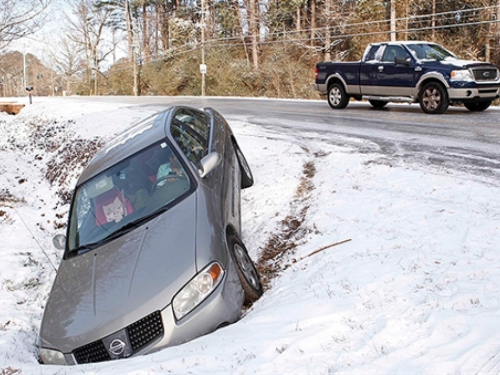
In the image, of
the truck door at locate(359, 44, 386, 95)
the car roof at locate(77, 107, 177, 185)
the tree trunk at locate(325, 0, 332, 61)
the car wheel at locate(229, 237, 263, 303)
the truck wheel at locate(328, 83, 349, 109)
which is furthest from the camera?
the tree trunk at locate(325, 0, 332, 61)

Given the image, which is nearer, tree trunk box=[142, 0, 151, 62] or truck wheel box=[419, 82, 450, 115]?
truck wheel box=[419, 82, 450, 115]

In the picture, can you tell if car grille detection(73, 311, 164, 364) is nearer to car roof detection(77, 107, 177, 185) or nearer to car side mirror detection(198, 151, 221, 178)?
car side mirror detection(198, 151, 221, 178)

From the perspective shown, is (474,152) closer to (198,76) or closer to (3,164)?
(3,164)

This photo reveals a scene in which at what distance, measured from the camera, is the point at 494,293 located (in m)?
3.82

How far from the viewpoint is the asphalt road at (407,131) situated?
308 inches

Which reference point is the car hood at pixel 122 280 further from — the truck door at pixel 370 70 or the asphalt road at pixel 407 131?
the truck door at pixel 370 70

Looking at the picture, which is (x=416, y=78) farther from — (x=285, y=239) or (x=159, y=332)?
(x=159, y=332)

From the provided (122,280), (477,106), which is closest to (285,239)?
(122,280)

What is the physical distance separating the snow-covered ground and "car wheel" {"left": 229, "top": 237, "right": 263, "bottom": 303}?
0.13m

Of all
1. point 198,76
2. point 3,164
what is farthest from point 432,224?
point 198,76

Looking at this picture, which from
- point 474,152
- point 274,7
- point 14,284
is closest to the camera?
point 14,284

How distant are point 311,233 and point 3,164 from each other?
10.9 m

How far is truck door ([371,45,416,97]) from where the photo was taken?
1366 cm

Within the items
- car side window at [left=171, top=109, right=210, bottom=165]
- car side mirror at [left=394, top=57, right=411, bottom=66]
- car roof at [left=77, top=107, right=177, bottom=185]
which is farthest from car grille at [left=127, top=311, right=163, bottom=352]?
car side mirror at [left=394, top=57, right=411, bottom=66]
